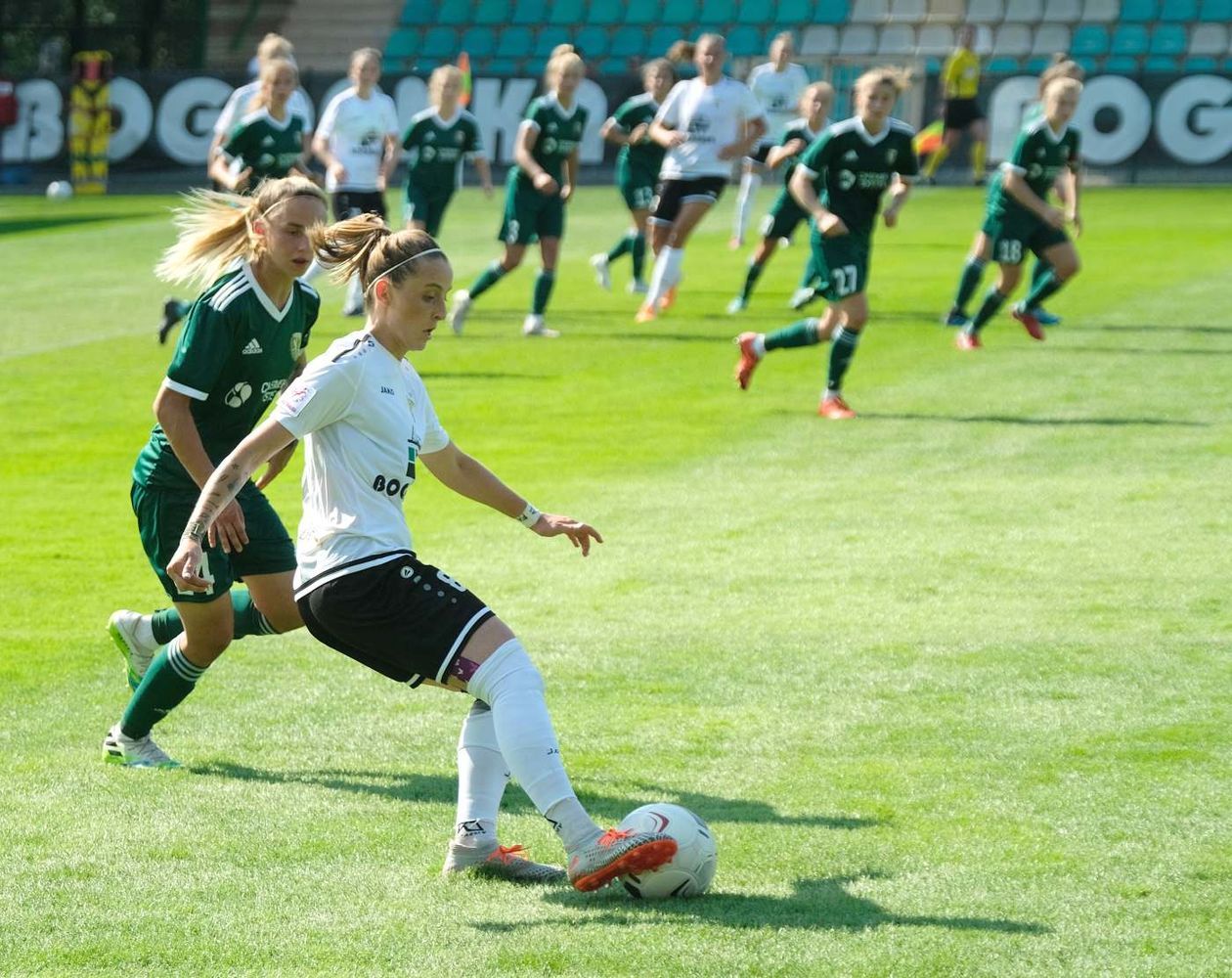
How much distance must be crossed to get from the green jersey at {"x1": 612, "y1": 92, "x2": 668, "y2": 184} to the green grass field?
5108 millimetres

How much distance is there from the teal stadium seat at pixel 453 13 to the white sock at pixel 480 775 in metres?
39.0

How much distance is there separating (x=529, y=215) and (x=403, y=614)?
12305 millimetres

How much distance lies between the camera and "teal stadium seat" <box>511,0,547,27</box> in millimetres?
41875

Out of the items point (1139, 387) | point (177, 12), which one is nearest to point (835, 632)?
point (1139, 387)

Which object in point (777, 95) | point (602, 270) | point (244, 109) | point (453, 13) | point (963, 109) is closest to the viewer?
point (244, 109)

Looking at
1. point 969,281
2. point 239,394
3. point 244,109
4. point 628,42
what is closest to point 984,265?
point 969,281

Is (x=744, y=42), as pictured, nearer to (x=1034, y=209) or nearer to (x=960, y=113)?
(x=960, y=113)

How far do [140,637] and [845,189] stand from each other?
746 cm

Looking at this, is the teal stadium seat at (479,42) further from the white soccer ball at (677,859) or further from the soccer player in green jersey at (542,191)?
the white soccer ball at (677,859)

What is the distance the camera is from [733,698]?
6914 mm

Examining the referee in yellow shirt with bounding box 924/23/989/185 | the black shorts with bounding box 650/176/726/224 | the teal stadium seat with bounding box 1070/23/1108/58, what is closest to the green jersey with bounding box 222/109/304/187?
the black shorts with bounding box 650/176/726/224

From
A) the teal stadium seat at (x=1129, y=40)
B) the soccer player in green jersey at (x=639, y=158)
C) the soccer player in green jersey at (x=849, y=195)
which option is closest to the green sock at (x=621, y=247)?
the soccer player in green jersey at (x=639, y=158)

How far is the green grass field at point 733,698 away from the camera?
479 cm

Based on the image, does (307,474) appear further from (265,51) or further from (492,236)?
(492,236)
